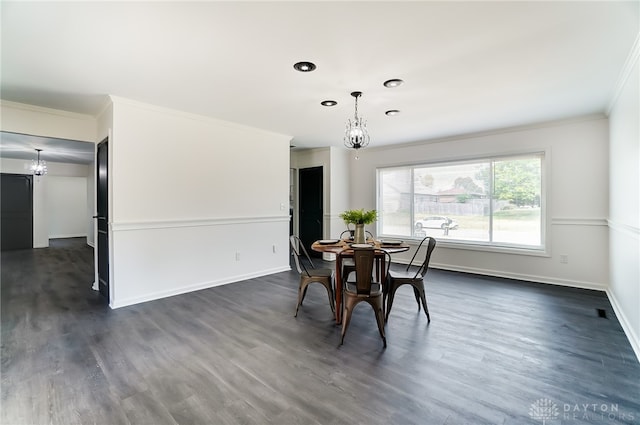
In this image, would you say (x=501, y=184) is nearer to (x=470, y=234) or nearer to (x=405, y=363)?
(x=470, y=234)

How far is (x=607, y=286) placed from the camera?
161 inches

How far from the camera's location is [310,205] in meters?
6.98

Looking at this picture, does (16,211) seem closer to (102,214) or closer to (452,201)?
(102,214)

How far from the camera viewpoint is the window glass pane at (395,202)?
6188 mm

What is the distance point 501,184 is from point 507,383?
3.77 m

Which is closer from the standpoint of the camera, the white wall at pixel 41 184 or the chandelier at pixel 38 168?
the chandelier at pixel 38 168

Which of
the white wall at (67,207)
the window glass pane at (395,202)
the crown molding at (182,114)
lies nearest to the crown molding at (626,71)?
the window glass pane at (395,202)

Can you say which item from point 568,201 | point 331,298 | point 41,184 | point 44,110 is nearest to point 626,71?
point 568,201

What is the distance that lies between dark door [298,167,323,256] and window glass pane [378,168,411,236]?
132 centimetres

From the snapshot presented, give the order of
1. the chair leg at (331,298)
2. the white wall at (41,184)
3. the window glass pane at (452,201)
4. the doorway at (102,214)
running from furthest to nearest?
1. the white wall at (41,184)
2. the window glass pane at (452,201)
3. the doorway at (102,214)
4. the chair leg at (331,298)

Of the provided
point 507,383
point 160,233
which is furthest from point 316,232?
point 507,383

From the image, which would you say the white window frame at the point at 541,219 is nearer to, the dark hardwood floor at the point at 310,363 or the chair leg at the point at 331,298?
the dark hardwood floor at the point at 310,363

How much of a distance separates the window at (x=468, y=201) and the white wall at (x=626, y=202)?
1.07 metres

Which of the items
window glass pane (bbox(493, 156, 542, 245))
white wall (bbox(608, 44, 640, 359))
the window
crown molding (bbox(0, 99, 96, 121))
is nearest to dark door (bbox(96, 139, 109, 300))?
crown molding (bbox(0, 99, 96, 121))
